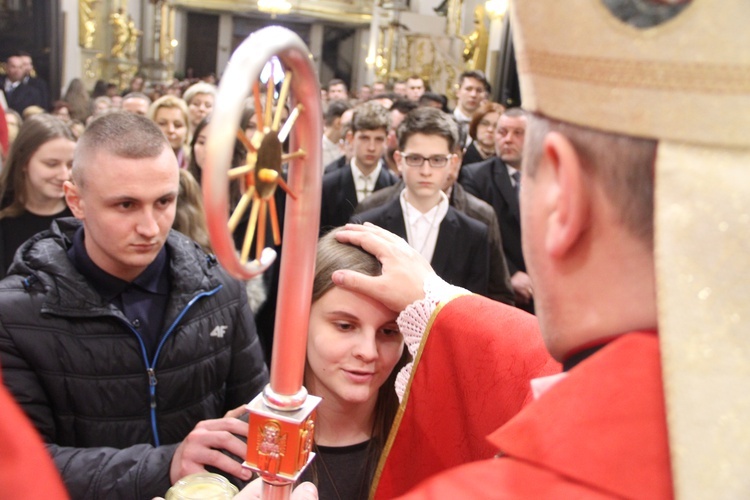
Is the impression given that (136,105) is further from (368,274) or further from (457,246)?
(368,274)

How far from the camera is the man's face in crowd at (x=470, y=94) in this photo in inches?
289

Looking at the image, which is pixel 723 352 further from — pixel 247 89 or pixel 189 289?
pixel 189 289

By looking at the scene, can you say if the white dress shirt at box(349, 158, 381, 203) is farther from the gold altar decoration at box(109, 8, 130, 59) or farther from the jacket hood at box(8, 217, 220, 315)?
the gold altar decoration at box(109, 8, 130, 59)

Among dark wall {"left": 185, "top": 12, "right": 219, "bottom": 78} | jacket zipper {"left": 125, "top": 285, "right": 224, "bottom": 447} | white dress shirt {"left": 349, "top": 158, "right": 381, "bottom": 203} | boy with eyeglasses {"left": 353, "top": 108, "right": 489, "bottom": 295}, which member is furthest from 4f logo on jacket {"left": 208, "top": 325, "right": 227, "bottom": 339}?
dark wall {"left": 185, "top": 12, "right": 219, "bottom": 78}

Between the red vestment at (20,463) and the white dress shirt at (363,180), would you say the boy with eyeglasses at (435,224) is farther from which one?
the red vestment at (20,463)

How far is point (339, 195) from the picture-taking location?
4.70m

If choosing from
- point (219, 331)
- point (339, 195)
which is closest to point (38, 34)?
point (339, 195)

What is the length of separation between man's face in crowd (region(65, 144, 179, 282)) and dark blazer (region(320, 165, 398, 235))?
6.99 feet

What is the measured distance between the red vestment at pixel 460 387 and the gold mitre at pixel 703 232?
0.72 meters

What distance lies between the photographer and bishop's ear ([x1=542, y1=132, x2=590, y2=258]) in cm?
83

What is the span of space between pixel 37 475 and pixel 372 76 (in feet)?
72.0

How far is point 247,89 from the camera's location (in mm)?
746

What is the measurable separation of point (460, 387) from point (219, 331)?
3.03 feet

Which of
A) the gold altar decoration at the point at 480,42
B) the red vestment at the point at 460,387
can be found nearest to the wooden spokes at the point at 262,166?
the red vestment at the point at 460,387
